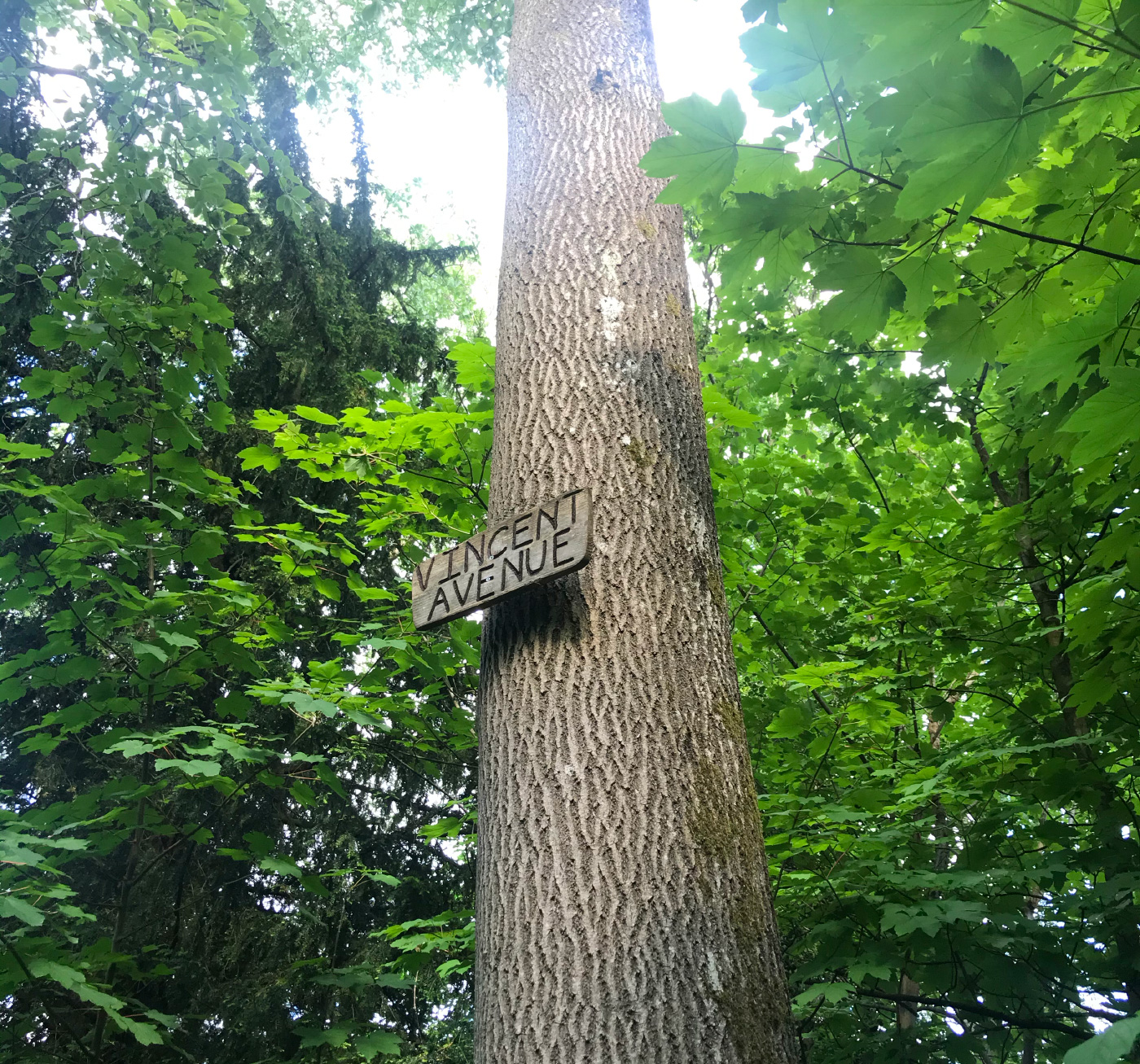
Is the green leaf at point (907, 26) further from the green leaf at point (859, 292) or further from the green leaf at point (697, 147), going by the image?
the green leaf at point (859, 292)

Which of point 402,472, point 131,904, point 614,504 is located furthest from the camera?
point 131,904

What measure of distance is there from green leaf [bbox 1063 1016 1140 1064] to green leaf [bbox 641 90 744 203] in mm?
1118

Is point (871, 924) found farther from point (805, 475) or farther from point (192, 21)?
point (192, 21)

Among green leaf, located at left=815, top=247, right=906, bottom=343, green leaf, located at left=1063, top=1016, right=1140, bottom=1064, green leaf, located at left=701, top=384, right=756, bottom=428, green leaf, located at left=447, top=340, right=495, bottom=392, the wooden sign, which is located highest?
green leaf, located at left=447, top=340, right=495, bottom=392

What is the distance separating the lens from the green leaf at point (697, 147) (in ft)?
3.58

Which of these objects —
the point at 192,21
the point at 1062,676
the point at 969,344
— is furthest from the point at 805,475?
the point at 192,21

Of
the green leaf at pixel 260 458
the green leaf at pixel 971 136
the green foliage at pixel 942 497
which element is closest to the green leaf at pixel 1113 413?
the green foliage at pixel 942 497

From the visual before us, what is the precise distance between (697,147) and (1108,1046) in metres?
1.17

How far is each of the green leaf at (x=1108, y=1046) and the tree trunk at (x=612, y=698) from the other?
66 cm

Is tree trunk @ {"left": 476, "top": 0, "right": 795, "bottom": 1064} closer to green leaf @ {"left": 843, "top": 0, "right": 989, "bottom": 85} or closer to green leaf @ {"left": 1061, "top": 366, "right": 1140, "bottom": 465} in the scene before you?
green leaf @ {"left": 1061, "top": 366, "right": 1140, "bottom": 465}

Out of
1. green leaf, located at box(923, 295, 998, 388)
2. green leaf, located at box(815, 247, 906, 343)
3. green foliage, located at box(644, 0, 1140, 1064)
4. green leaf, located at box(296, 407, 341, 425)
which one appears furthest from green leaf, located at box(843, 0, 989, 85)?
green leaf, located at box(296, 407, 341, 425)

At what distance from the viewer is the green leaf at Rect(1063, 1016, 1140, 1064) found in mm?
615

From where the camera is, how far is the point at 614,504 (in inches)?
63.5

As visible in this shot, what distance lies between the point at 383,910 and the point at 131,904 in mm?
1899
